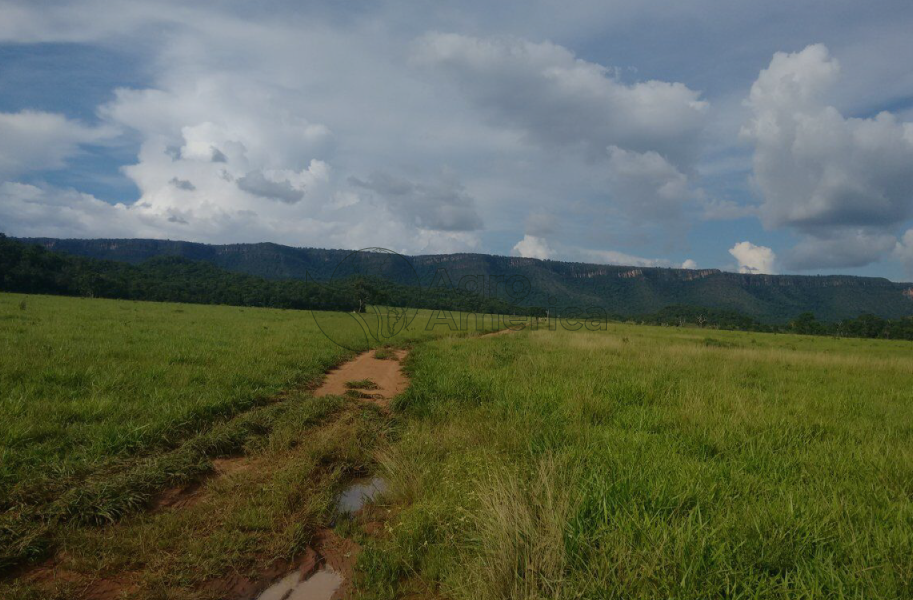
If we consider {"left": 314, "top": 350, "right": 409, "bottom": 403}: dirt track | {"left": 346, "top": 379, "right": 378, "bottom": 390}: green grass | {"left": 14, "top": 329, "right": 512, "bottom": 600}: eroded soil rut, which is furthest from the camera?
{"left": 346, "top": 379, "right": 378, "bottom": 390}: green grass

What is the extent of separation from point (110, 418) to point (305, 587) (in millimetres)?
4131

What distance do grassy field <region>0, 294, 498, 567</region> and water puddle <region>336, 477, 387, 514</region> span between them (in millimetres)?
1715

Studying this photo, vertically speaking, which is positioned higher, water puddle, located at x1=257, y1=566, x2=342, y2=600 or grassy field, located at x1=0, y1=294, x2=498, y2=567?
grassy field, located at x1=0, y1=294, x2=498, y2=567

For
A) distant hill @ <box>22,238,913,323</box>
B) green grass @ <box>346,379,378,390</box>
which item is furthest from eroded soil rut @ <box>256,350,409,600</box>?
distant hill @ <box>22,238,913,323</box>

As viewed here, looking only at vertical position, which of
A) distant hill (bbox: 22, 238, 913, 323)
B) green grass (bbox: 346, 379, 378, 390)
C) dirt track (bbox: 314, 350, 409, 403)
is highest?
distant hill (bbox: 22, 238, 913, 323)

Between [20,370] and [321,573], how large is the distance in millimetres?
6917

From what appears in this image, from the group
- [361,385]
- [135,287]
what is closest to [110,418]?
[361,385]

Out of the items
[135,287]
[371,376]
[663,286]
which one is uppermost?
[663,286]

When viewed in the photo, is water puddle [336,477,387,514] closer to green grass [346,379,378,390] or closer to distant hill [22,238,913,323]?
green grass [346,379,378,390]

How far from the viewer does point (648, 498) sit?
332 cm

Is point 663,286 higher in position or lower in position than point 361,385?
higher

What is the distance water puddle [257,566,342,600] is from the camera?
2953mm

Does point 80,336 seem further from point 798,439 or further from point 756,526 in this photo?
point 798,439

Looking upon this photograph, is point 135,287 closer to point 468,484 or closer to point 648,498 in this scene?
point 468,484
